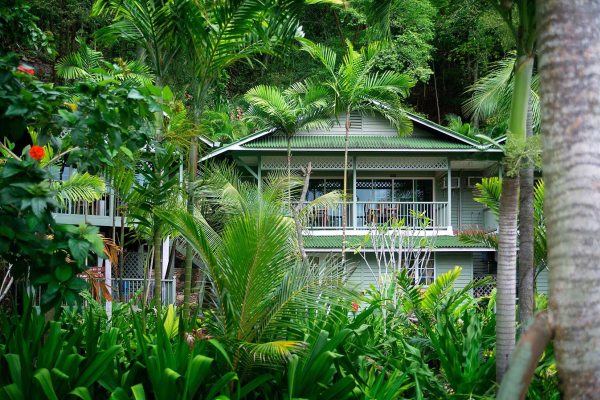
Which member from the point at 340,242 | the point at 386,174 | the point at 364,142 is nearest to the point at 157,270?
the point at 340,242

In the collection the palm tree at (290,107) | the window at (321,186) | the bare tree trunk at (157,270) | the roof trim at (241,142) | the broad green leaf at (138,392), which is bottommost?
the broad green leaf at (138,392)

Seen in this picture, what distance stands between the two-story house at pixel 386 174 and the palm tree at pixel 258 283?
13191 millimetres

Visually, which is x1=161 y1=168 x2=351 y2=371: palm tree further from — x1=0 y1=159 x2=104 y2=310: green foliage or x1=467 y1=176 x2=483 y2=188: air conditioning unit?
x1=467 y1=176 x2=483 y2=188: air conditioning unit

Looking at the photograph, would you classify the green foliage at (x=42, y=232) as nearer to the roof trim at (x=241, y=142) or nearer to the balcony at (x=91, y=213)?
the balcony at (x=91, y=213)

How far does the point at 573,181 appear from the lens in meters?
3.01

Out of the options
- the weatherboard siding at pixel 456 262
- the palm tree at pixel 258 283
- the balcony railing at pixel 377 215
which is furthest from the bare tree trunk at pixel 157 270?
the weatherboard siding at pixel 456 262

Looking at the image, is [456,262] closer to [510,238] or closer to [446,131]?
[446,131]

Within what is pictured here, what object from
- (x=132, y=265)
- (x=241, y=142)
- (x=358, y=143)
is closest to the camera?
(x=241, y=142)

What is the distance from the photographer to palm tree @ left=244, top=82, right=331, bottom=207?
17.5 meters

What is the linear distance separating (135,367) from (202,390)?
1.83 ft

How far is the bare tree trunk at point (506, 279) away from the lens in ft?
18.8

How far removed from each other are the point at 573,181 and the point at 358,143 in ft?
57.4

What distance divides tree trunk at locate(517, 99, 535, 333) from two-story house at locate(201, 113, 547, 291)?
38.0 feet

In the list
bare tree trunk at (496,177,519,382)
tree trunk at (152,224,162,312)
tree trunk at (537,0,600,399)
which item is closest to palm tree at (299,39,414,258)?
tree trunk at (152,224,162,312)
